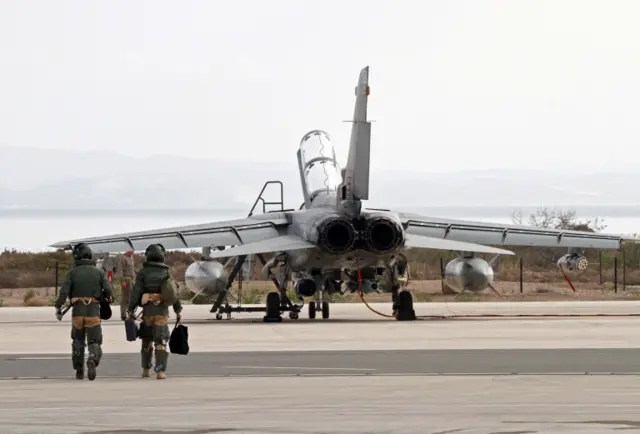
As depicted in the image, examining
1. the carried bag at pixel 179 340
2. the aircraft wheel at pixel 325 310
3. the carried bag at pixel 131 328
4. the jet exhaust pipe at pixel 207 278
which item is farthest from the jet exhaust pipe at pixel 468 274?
the carried bag at pixel 179 340

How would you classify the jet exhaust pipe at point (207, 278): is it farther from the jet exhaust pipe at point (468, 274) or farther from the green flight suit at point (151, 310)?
the green flight suit at point (151, 310)

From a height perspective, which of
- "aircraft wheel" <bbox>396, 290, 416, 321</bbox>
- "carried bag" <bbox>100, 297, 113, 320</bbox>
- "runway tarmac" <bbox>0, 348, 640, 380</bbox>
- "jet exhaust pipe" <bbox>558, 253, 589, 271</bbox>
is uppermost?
"jet exhaust pipe" <bbox>558, 253, 589, 271</bbox>

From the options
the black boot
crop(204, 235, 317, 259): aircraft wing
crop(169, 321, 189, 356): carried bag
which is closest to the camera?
the black boot

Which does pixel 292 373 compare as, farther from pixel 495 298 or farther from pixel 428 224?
pixel 495 298

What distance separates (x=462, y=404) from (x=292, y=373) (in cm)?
421

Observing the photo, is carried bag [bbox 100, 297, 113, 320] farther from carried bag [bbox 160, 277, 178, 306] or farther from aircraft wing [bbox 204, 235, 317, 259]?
aircraft wing [bbox 204, 235, 317, 259]

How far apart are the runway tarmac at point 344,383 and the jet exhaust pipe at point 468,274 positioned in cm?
455

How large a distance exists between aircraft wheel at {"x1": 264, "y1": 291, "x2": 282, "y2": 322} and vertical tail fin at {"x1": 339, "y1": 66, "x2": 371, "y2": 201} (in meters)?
3.22

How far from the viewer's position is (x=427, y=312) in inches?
1420

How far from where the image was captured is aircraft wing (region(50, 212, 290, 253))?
31.4 meters

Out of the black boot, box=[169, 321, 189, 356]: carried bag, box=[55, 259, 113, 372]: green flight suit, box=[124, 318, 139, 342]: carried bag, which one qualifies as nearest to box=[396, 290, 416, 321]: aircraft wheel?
box=[55, 259, 113, 372]: green flight suit

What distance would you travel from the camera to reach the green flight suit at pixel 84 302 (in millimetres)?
16641

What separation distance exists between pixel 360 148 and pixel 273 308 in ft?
14.9

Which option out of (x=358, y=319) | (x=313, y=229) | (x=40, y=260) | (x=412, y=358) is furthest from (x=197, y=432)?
(x=40, y=260)
